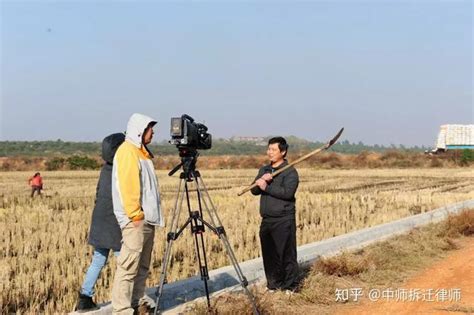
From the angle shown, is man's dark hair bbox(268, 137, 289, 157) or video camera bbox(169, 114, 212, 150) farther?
man's dark hair bbox(268, 137, 289, 157)

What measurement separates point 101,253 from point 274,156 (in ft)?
7.04

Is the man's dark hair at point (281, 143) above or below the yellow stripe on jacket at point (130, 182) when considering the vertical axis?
above

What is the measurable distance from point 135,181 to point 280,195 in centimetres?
198

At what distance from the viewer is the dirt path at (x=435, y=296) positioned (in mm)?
5809

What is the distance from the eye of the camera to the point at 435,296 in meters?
6.35

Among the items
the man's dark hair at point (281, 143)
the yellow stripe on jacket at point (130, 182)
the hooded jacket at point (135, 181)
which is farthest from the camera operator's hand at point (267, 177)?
the yellow stripe on jacket at point (130, 182)

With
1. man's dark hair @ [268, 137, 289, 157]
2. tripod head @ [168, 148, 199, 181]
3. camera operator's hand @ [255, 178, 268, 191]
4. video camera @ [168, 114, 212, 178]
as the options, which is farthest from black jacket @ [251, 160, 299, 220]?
tripod head @ [168, 148, 199, 181]

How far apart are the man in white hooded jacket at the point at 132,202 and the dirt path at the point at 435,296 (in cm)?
236

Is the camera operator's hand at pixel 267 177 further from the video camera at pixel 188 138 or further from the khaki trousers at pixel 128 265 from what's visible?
the khaki trousers at pixel 128 265

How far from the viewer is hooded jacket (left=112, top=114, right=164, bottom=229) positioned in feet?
14.8

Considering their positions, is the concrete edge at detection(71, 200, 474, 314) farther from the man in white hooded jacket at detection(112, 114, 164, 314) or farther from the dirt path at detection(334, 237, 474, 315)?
Answer: the dirt path at detection(334, 237, 474, 315)

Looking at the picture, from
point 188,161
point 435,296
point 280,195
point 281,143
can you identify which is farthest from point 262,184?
point 435,296

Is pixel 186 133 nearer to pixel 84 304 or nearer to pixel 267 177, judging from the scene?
pixel 267 177

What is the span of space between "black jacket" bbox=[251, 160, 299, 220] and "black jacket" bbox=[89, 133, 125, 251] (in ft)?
5.69
